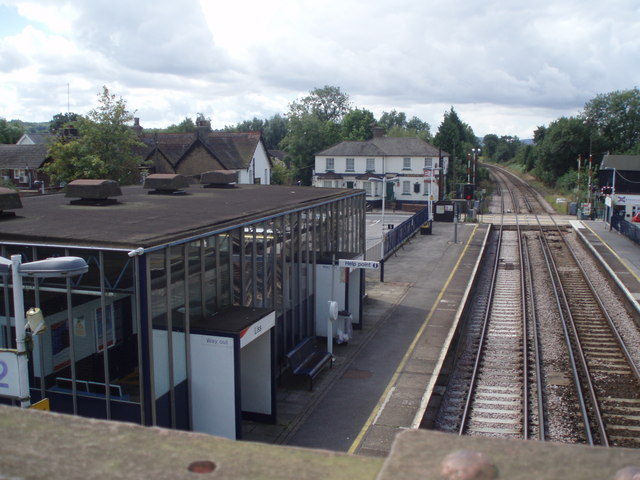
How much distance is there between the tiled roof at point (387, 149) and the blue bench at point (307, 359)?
46.4m

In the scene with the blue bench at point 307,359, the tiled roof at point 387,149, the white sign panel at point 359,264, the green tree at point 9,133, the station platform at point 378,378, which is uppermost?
the green tree at point 9,133

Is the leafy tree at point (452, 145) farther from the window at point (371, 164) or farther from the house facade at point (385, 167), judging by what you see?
the window at point (371, 164)

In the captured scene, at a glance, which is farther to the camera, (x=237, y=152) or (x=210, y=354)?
(x=237, y=152)

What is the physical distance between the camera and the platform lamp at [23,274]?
6527mm

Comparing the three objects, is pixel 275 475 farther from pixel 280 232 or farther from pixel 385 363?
pixel 385 363

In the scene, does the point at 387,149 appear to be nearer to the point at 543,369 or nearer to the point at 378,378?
the point at 543,369

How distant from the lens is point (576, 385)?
14.8m

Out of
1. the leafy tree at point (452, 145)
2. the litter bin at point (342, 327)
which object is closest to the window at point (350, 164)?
the leafy tree at point (452, 145)

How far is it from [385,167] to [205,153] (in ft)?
62.2

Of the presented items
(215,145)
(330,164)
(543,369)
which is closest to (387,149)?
(330,164)

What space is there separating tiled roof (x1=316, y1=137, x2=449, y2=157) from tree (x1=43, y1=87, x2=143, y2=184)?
94.4ft

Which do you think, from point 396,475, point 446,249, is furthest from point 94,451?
point 446,249

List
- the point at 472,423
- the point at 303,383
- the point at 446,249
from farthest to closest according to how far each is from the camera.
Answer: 1. the point at 446,249
2. the point at 303,383
3. the point at 472,423

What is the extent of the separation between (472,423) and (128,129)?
96.6 ft
